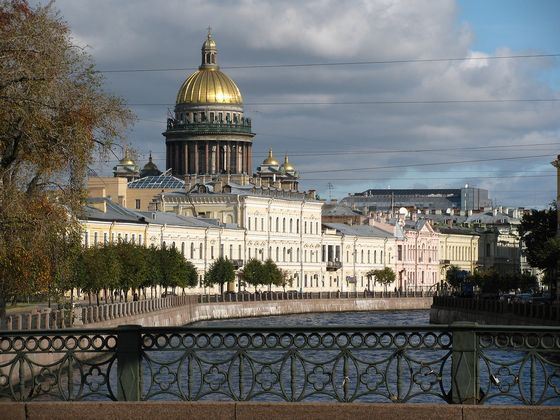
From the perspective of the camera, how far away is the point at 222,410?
14.2 m

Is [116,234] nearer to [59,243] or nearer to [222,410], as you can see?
[59,243]

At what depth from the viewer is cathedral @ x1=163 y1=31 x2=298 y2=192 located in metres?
132

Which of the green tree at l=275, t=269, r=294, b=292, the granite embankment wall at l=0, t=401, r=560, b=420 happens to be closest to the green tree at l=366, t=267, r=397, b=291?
the green tree at l=275, t=269, r=294, b=292

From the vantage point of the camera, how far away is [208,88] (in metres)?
133

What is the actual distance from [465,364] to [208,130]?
387ft

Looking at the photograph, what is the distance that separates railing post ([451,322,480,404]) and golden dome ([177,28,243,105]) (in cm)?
11843

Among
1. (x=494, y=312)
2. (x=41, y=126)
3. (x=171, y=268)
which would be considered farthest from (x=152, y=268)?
(x=41, y=126)

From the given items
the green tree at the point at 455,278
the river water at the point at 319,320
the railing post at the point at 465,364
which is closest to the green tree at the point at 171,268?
the river water at the point at 319,320

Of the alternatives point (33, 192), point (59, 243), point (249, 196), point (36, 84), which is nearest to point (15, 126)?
point (36, 84)

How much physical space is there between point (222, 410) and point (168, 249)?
211 feet

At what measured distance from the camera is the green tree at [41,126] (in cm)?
2152

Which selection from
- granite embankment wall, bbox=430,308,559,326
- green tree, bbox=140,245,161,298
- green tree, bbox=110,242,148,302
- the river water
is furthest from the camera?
the river water

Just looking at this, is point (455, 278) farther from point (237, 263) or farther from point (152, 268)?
point (152, 268)

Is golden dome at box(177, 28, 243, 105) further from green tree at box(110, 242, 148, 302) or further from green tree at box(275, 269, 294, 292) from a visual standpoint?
green tree at box(110, 242, 148, 302)
